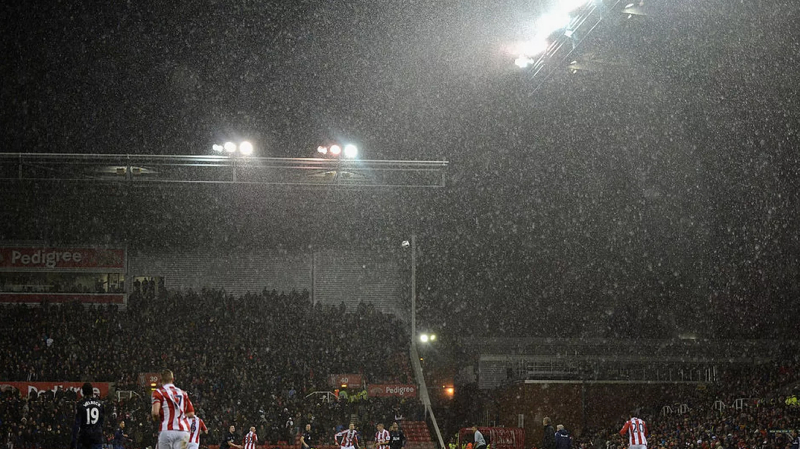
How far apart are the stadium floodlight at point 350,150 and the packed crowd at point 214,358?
32.7ft

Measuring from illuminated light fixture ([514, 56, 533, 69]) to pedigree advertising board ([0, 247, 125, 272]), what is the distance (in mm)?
26062

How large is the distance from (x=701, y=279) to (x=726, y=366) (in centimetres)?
461

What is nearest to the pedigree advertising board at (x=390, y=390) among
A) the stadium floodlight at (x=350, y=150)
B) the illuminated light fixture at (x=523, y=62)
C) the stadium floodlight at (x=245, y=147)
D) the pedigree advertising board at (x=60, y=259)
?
the stadium floodlight at (x=350, y=150)

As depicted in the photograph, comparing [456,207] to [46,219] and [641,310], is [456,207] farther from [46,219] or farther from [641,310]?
[46,219]

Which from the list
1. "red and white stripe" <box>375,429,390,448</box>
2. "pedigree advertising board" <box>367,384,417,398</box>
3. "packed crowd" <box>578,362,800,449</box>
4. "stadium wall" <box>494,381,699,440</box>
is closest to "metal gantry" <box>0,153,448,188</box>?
"pedigree advertising board" <box>367,384,417,398</box>

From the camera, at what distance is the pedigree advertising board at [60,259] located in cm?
4112

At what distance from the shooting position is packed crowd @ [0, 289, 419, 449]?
32938mm

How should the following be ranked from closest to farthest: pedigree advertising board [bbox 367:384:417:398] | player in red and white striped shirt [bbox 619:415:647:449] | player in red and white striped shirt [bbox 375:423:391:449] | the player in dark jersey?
1. the player in dark jersey
2. player in red and white striped shirt [bbox 619:415:647:449]
3. player in red and white striped shirt [bbox 375:423:391:449]
4. pedigree advertising board [bbox 367:384:417:398]

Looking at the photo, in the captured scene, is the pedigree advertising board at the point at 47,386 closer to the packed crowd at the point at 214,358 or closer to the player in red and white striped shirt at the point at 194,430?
the packed crowd at the point at 214,358

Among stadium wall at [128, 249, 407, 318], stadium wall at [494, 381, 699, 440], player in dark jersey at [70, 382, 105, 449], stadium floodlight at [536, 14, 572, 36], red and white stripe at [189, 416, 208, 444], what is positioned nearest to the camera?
red and white stripe at [189, 416, 208, 444]

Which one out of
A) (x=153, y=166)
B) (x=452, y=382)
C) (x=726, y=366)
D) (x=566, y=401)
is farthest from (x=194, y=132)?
(x=726, y=366)

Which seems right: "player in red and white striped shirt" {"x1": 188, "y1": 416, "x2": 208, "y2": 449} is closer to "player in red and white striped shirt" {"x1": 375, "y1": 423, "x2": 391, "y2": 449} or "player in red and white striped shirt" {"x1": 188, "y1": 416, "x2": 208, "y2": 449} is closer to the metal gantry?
"player in red and white striped shirt" {"x1": 375, "y1": 423, "x2": 391, "y2": 449}

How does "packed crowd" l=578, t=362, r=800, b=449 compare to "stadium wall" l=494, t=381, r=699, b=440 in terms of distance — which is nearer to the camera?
"packed crowd" l=578, t=362, r=800, b=449

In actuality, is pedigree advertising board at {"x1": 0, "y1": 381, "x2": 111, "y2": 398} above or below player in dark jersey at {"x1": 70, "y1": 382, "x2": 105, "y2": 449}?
above
